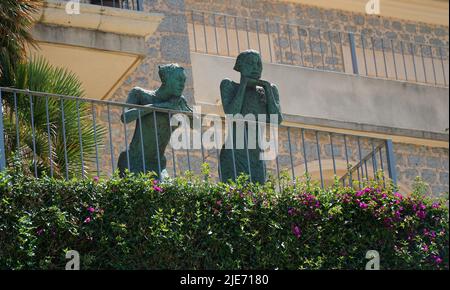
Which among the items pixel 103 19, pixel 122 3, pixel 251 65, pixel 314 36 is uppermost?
pixel 314 36

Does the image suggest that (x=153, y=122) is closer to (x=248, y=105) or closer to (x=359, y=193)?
(x=248, y=105)

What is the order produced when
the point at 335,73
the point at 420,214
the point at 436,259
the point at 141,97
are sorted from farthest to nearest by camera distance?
the point at 335,73 < the point at 141,97 < the point at 420,214 < the point at 436,259

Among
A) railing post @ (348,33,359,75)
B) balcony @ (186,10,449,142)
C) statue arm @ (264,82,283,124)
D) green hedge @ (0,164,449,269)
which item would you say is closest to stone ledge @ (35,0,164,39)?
balcony @ (186,10,449,142)

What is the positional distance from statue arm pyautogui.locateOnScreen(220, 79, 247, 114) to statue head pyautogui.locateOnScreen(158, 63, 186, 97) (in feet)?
1.67

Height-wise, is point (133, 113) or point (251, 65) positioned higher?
point (251, 65)

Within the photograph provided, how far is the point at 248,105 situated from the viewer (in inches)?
592

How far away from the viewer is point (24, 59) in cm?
1611

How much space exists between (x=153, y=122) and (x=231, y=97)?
0.86 m

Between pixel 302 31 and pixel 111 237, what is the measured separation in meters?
8.58

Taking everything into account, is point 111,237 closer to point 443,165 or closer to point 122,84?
point 122,84

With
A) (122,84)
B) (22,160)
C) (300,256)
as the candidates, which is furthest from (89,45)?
(300,256)

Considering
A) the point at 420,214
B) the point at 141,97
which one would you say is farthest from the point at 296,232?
the point at 141,97

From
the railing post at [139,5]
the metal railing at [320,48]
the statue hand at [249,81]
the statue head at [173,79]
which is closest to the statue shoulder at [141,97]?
the statue head at [173,79]

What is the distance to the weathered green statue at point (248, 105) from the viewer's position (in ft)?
48.7
